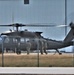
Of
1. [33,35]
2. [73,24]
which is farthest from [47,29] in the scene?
[33,35]

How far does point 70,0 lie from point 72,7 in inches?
43.6

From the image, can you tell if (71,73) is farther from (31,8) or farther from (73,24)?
(31,8)

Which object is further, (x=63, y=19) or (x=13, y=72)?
(x=63, y=19)

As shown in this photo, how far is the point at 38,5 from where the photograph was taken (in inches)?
1828

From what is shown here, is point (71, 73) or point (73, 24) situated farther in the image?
point (73, 24)

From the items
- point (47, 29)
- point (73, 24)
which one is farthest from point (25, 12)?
point (73, 24)

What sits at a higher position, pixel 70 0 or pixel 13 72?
pixel 70 0

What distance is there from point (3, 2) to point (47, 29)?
766 centimetres

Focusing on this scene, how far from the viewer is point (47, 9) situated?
46688 mm

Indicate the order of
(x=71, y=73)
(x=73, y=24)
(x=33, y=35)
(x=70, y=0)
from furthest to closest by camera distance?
(x=70, y=0)
(x=73, y=24)
(x=33, y=35)
(x=71, y=73)

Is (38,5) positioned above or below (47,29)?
above

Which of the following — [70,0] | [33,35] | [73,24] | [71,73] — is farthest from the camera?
[70,0]

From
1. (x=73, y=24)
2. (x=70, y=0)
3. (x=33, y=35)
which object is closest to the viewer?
(x=33, y=35)

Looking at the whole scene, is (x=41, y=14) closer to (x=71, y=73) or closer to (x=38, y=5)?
(x=38, y=5)
